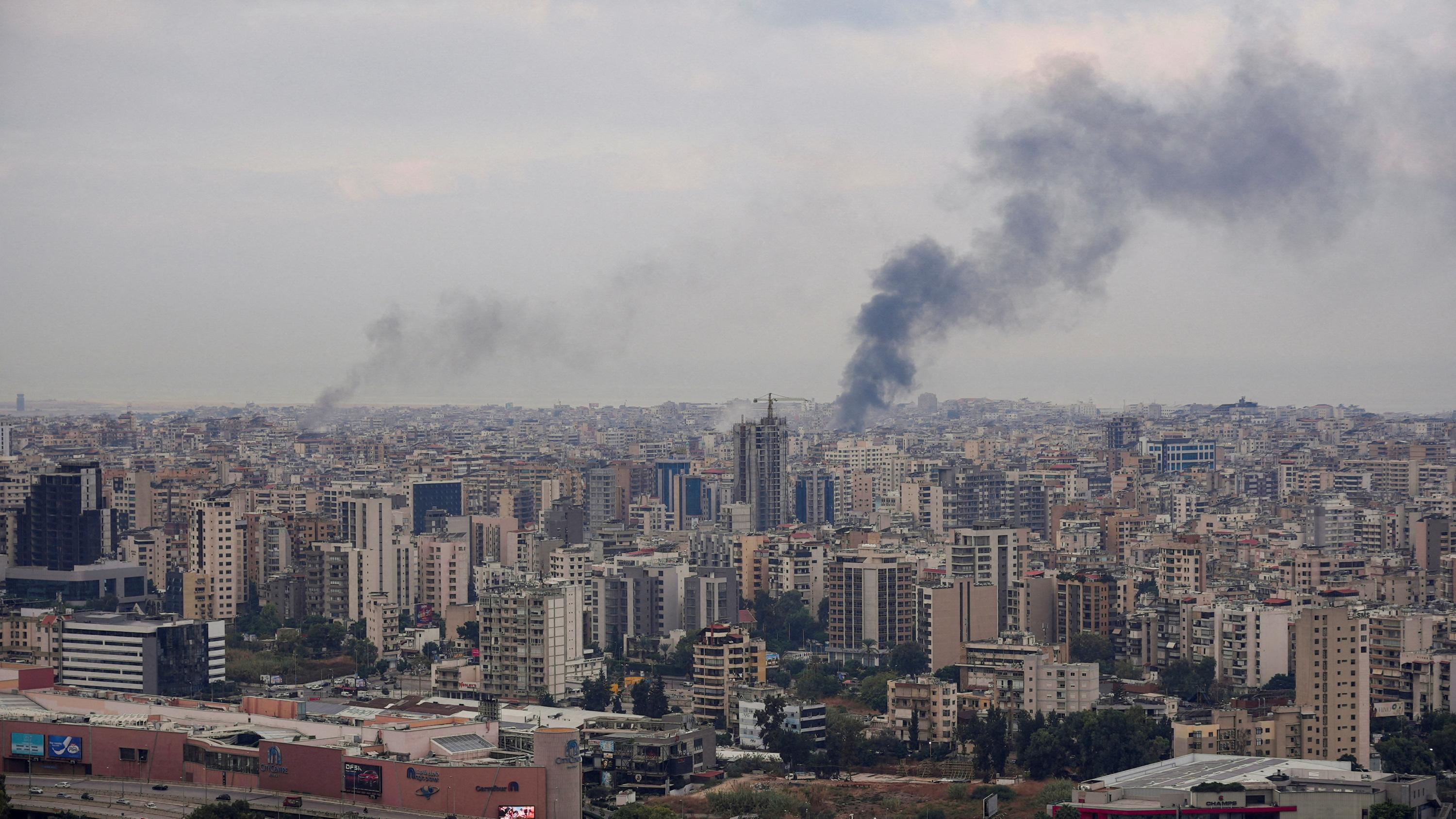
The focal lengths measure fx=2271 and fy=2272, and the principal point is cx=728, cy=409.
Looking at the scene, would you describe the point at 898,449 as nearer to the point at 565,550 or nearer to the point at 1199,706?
the point at 565,550

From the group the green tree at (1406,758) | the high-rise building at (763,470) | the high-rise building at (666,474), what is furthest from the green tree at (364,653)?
the high-rise building at (666,474)

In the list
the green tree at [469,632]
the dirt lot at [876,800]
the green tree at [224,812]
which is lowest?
→ the dirt lot at [876,800]

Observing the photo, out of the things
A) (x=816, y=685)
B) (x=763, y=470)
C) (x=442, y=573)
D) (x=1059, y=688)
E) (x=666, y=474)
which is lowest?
(x=816, y=685)

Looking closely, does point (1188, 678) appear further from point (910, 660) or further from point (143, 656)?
point (143, 656)

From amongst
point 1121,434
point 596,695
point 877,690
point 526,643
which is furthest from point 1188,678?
point 1121,434

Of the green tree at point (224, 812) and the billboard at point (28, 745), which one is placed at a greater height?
the billboard at point (28, 745)

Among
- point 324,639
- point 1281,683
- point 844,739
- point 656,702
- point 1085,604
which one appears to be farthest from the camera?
point 324,639

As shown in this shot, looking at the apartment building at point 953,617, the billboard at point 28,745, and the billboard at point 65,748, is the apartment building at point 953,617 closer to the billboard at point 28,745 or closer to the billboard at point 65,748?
the billboard at point 65,748
